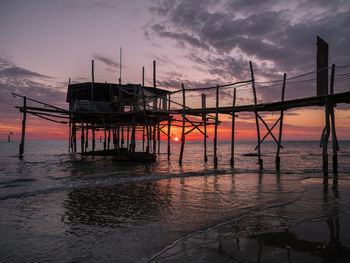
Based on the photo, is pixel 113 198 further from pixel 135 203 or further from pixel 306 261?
pixel 306 261

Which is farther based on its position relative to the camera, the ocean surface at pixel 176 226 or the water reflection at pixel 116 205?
the water reflection at pixel 116 205

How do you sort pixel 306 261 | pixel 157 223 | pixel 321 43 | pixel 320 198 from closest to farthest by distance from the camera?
pixel 306 261
pixel 157 223
pixel 320 198
pixel 321 43

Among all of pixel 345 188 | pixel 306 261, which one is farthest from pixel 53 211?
pixel 345 188

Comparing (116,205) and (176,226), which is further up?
(176,226)

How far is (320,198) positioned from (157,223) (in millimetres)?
5747

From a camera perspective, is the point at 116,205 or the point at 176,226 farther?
the point at 116,205

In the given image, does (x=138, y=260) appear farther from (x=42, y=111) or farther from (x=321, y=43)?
(x=42, y=111)

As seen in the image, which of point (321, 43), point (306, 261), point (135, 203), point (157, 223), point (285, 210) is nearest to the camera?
point (306, 261)

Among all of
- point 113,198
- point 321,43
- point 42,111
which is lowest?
point 113,198

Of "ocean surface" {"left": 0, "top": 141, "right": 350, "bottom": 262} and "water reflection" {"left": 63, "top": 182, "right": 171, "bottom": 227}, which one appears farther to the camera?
"water reflection" {"left": 63, "top": 182, "right": 171, "bottom": 227}

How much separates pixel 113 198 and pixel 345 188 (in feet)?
30.0

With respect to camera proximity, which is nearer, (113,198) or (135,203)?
(135,203)

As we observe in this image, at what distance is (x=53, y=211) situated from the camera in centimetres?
640

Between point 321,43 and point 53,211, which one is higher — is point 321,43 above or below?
above
